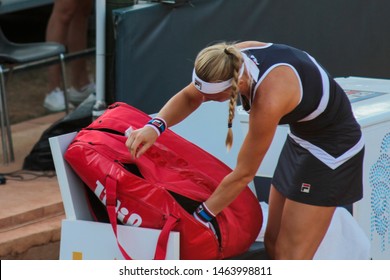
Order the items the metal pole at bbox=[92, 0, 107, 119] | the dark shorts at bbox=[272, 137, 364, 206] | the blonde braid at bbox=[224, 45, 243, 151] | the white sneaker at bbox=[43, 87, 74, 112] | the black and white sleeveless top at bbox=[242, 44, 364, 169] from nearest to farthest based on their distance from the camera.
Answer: the blonde braid at bbox=[224, 45, 243, 151], the black and white sleeveless top at bbox=[242, 44, 364, 169], the dark shorts at bbox=[272, 137, 364, 206], the metal pole at bbox=[92, 0, 107, 119], the white sneaker at bbox=[43, 87, 74, 112]

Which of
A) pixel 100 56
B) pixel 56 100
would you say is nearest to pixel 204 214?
pixel 100 56

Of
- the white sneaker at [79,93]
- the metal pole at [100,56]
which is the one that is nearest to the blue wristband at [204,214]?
the metal pole at [100,56]

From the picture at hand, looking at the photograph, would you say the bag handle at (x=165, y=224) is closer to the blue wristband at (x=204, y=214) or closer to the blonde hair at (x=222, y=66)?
the blue wristband at (x=204, y=214)

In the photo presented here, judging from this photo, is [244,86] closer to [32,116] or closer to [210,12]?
[210,12]

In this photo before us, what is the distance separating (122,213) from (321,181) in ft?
2.61

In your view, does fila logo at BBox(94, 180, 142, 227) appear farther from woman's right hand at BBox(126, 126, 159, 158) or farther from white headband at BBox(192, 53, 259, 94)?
white headband at BBox(192, 53, 259, 94)

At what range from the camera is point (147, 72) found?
18.3 feet

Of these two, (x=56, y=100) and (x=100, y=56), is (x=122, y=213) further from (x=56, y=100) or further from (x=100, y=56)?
(x=56, y=100)

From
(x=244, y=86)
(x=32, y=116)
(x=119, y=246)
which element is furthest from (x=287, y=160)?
(x=32, y=116)

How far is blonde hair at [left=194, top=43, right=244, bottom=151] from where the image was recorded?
3.57 m

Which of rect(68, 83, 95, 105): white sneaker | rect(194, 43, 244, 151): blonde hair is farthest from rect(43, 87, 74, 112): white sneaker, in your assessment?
rect(194, 43, 244, 151): blonde hair

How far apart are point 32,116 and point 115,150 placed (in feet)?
11.0

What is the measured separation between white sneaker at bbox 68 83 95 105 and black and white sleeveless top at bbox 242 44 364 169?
3.28m

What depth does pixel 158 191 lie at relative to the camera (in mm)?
3758
